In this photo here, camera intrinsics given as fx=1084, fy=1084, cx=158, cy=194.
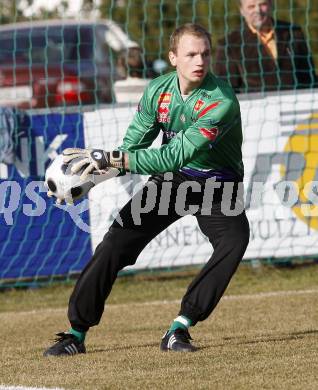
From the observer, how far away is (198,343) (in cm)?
659

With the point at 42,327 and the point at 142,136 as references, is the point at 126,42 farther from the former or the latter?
the point at 142,136

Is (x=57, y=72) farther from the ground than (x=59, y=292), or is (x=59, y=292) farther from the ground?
(x=57, y=72)

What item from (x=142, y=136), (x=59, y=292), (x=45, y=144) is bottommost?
(x=59, y=292)

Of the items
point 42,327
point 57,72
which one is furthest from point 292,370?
point 57,72

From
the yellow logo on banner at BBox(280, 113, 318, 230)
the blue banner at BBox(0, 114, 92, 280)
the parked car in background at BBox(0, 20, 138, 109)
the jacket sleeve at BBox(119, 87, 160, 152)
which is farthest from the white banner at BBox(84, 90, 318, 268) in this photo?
the jacket sleeve at BBox(119, 87, 160, 152)

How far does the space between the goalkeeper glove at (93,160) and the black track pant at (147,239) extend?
50cm

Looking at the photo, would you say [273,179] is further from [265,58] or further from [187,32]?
Answer: [187,32]

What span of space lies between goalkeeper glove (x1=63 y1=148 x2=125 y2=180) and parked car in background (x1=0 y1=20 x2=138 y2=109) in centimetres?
573

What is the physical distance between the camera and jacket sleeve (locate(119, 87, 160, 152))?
6223 mm

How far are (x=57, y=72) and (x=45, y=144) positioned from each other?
9.94ft

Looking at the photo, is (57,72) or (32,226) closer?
(32,226)

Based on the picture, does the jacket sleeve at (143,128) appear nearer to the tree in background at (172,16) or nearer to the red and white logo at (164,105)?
the red and white logo at (164,105)

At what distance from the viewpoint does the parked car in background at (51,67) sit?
471 inches

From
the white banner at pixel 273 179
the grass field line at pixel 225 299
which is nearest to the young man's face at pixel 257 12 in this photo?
the white banner at pixel 273 179
